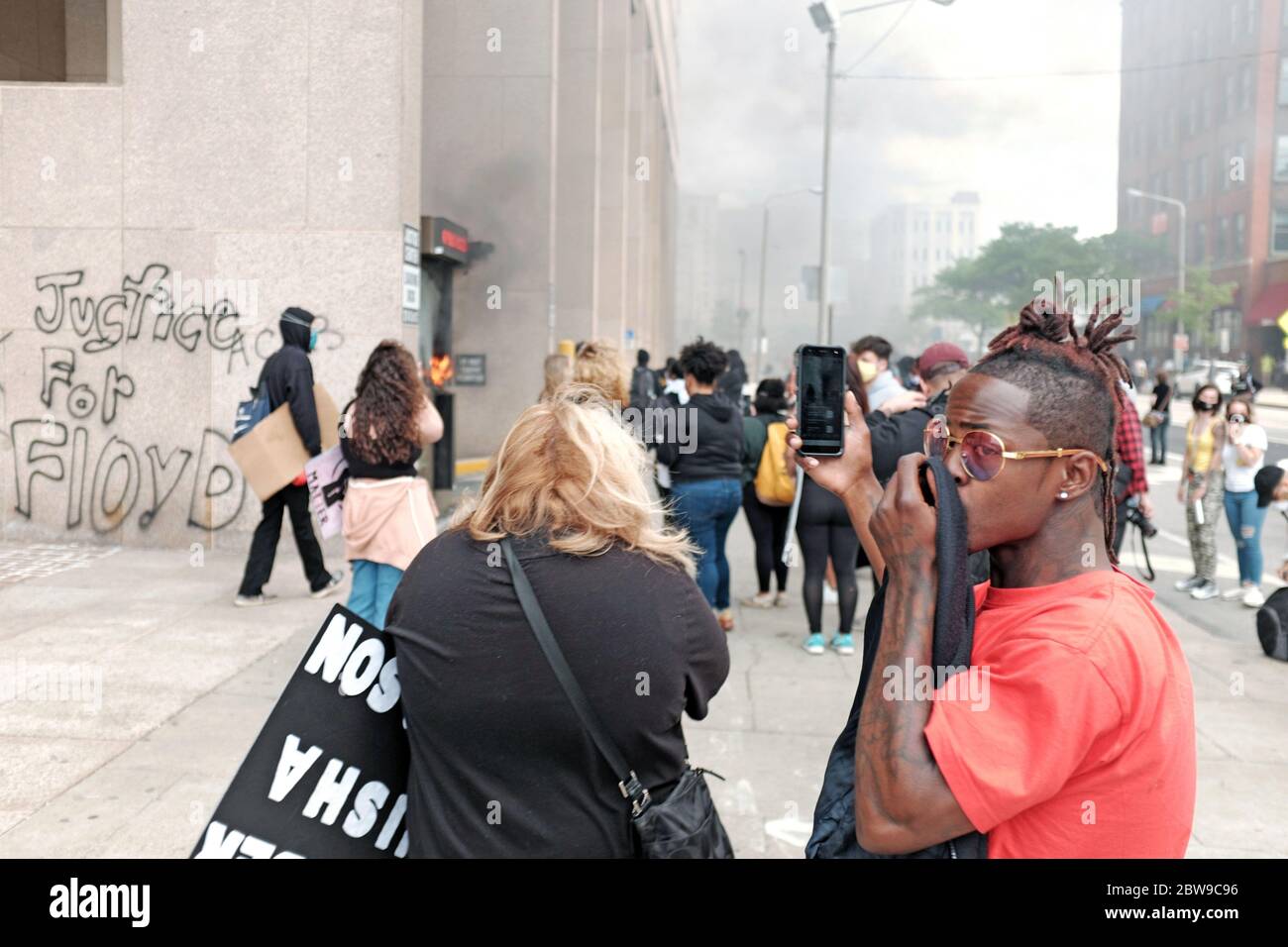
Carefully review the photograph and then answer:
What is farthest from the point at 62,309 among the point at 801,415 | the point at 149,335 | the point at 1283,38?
the point at 1283,38

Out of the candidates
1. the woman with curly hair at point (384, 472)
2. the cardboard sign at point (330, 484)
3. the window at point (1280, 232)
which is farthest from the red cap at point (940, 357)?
the window at point (1280, 232)

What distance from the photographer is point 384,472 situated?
551cm

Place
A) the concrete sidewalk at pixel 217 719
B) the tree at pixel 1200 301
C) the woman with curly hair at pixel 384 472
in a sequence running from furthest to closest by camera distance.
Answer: the tree at pixel 1200 301, the woman with curly hair at pixel 384 472, the concrete sidewalk at pixel 217 719

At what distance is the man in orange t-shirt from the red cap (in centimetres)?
435

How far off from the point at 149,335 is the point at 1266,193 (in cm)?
6129

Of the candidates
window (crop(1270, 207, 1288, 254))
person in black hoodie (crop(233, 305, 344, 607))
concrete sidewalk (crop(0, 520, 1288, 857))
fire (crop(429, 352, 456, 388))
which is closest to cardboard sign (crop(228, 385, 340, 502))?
person in black hoodie (crop(233, 305, 344, 607))

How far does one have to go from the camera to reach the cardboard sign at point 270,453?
Result: 7500 millimetres

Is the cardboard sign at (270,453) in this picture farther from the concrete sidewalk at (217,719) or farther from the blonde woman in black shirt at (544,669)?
the blonde woman in black shirt at (544,669)

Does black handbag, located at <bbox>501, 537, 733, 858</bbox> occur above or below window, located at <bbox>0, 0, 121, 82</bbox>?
below

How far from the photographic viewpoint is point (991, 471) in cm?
164

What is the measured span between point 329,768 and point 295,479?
5682 mm

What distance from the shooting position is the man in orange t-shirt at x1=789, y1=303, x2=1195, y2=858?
151 centimetres

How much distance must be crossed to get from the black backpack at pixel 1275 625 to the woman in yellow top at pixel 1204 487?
2.04m

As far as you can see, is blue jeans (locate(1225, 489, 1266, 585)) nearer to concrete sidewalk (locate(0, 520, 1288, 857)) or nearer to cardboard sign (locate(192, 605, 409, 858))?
concrete sidewalk (locate(0, 520, 1288, 857))
